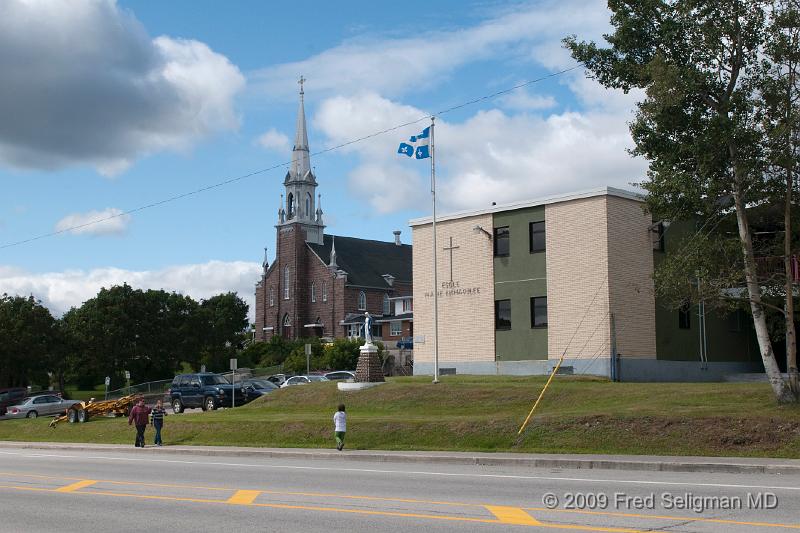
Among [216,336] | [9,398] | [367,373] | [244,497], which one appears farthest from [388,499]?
[216,336]

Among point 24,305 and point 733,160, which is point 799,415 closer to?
point 733,160

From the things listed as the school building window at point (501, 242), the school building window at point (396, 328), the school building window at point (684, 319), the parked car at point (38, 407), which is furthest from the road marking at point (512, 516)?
the school building window at point (396, 328)

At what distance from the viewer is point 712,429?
2067cm

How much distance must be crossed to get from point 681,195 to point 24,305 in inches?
2125

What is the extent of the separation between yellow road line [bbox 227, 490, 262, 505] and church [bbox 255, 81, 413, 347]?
255 ft

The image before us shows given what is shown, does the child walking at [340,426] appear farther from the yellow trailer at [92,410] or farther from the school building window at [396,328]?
Answer: the school building window at [396,328]

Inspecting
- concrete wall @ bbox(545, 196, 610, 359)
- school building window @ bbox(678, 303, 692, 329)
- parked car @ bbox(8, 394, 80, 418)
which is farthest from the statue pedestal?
parked car @ bbox(8, 394, 80, 418)

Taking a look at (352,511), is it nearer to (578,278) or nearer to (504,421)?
(504,421)

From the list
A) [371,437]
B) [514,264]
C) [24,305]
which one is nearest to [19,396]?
[24,305]

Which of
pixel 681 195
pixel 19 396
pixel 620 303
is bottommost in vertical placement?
pixel 19 396

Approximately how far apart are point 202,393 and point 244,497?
28.3 m

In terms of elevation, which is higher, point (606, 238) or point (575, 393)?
point (606, 238)

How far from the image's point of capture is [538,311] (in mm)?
39344

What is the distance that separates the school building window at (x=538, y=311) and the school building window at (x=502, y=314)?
1.27 m
